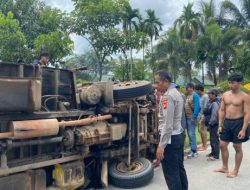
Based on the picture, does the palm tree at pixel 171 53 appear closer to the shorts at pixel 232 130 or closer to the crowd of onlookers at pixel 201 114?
the crowd of onlookers at pixel 201 114

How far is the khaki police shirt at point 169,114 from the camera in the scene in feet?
15.5

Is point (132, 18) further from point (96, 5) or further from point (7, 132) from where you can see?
point (7, 132)

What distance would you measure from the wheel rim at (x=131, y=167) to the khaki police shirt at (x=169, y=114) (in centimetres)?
191

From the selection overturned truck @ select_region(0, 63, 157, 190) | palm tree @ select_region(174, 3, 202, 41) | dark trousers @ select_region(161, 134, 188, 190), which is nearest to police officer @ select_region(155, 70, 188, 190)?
dark trousers @ select_region(161, 134, 188, 190)

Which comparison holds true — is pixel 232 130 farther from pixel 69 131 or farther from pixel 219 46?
pixel 219 46

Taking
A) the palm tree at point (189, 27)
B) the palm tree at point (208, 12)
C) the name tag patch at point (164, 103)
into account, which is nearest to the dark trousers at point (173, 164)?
the name tag patch at point (164, 103)

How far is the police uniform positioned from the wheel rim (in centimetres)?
172

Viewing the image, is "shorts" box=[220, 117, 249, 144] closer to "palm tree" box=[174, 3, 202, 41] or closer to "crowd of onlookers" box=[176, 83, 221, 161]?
"crowd of onlookers" box=[176, 83, 221, 161]

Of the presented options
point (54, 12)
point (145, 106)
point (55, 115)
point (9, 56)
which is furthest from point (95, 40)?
point (55, 115)

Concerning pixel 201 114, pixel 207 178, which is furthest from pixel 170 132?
pixel 201 114

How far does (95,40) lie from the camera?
2289cm

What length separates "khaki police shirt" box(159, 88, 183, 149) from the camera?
4.72 metres

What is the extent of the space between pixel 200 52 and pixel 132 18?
7486mm

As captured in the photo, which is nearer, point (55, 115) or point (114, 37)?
point (55, 115)
